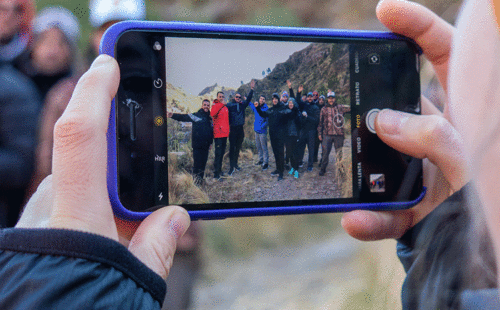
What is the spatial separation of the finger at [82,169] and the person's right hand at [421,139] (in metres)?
0.38

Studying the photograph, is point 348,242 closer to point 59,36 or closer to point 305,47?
point 305,47

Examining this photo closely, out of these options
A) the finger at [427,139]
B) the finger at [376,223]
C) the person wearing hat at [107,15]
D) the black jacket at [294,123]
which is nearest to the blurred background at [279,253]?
the person wearing hat at [107,15]

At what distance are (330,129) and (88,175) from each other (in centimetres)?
36

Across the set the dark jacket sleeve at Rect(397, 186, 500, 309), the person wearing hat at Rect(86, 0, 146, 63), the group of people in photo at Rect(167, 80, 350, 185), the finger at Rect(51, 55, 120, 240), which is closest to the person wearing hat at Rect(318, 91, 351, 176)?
the group of people in photo at Rect(167, 80, 350, 185)

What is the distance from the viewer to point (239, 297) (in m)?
0.88

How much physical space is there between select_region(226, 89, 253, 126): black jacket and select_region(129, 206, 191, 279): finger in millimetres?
155

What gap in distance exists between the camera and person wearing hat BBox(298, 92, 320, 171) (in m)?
0.52

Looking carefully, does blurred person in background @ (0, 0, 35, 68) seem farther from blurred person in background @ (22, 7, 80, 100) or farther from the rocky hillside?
the rocky hillside

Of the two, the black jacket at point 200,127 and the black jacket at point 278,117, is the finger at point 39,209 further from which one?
the black jacket at point 278,117

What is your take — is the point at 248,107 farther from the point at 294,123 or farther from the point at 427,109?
the point at 427,109

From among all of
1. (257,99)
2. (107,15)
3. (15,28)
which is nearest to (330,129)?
(257,99)

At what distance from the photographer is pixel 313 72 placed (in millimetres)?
515

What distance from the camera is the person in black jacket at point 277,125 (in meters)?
0.51

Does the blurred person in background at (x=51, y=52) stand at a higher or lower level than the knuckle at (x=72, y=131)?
higher
